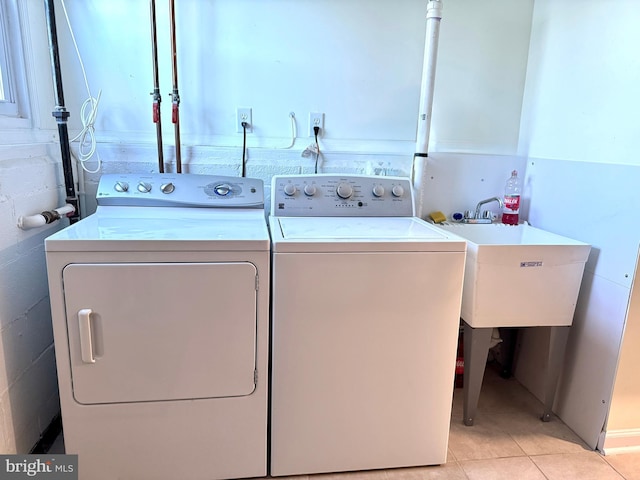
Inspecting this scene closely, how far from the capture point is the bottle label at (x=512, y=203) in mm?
2174

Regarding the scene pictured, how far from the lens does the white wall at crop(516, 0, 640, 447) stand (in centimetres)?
166

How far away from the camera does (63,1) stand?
1896mm

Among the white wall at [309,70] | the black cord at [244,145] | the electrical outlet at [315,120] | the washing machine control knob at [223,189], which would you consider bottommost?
the washing machine control knob at [223,189]

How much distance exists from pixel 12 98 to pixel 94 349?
1106 mm

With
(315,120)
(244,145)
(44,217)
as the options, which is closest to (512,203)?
(315,120)

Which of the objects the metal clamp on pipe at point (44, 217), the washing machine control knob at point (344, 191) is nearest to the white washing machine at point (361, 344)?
the washing machine control knob at point (344, 191)

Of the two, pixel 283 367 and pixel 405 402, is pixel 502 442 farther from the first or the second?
pixel 283 367

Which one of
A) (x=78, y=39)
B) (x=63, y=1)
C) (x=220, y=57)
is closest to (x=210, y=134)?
(x=220, y=57)

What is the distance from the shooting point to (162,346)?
54.8 inches

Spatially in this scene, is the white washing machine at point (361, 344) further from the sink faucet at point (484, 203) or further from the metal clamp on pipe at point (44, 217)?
the metal clamp on pipe at point (44, 217)

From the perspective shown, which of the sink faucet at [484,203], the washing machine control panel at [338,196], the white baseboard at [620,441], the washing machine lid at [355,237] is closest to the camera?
the washing machine lid at [355,237]

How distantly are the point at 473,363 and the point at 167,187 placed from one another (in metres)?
1.51
